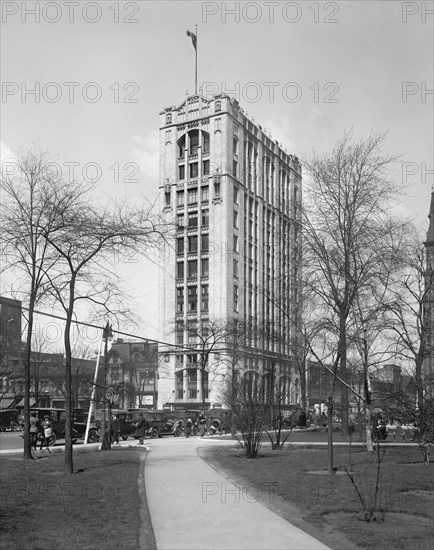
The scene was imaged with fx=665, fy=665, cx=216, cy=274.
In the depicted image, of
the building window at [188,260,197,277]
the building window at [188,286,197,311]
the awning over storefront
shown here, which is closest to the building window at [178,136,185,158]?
the building window at [188,260,197,277]

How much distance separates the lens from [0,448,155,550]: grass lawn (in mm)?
9305

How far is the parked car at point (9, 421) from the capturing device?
54447 millimetres

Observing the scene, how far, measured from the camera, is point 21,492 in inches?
566

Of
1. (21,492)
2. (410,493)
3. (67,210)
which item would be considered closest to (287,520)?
(410,493)

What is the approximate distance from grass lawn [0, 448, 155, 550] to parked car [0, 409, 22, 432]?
35465 millimetres

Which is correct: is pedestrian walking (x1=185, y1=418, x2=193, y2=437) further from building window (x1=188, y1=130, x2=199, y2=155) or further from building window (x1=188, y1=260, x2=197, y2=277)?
building window (x1=188, y1=130, x2=199, y2=155)

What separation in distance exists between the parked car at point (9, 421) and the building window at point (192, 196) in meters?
47.3

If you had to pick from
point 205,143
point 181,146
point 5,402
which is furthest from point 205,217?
point 5,402

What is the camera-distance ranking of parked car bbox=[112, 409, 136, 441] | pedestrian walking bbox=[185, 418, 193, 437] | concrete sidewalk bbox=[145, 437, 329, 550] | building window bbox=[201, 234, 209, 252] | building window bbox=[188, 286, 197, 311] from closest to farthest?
concrete sidewalk bbox=[145, 437, 329, 550], parked car bbox=[112, 409, 136, 441], pedestrian walking bbox=[185, 418, 193, 437], building window bbox=[188, 286, 197, 311], building window bbox=[201, 234, 209, 252]

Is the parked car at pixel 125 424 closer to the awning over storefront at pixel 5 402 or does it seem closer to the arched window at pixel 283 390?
the arched window at pixel 283 390

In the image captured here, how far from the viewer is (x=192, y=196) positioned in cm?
9588

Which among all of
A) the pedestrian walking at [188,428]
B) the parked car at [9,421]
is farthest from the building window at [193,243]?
the pedestrian walking at [188,428]

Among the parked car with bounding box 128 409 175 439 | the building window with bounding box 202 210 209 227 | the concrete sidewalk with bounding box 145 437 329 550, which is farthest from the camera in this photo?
the building window with bounding box 202 210 209 227

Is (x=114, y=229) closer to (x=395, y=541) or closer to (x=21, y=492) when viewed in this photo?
(x=21, y=492)
